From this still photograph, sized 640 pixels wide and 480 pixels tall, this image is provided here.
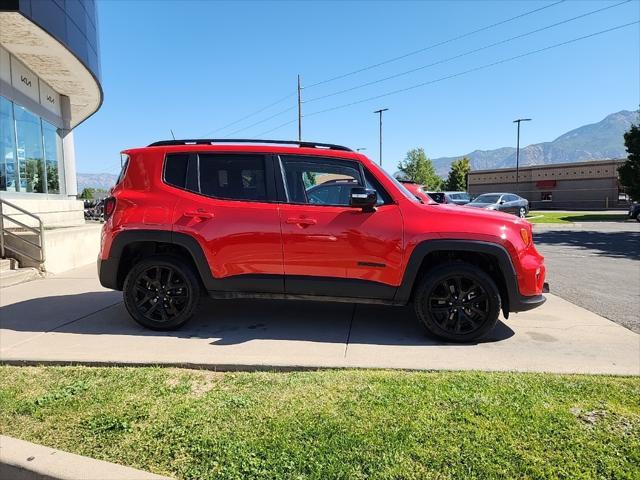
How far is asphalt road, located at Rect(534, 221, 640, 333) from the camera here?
6113 mm

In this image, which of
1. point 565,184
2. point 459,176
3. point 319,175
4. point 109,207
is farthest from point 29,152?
point 459,176

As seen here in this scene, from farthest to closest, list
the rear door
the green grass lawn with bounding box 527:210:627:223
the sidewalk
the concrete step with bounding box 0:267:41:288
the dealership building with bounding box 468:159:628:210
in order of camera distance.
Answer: the dealership building with bounding box 468:159:628:210 < the green grass lawn with bounding box 527:210:627:223 < the concrete step with bounding box 0:267:41:288 < the rear door < the sidewalk

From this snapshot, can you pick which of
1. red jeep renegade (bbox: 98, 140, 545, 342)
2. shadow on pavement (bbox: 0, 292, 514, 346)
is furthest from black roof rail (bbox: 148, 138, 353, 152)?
shadow on pavement (bbox: 0, 292, 514, 346)

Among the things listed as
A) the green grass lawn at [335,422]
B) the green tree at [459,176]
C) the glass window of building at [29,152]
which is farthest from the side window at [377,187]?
the green tree at [459,176]

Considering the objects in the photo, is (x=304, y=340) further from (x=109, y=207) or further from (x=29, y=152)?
(x=29, y=152)

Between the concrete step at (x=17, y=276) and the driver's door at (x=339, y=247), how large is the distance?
5.64m

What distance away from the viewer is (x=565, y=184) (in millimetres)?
50781

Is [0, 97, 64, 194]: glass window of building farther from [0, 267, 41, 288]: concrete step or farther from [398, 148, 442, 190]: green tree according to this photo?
[398, 148, 442, 190]: green tree

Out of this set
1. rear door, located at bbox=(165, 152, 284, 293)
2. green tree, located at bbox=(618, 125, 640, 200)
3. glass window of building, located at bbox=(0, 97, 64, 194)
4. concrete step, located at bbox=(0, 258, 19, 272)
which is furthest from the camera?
green tree, located at bbox=(618, 125, 640, 200)

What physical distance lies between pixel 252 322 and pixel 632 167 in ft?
101

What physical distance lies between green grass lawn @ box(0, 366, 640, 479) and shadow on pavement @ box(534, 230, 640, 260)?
10103mm

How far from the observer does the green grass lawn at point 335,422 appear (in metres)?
2.46

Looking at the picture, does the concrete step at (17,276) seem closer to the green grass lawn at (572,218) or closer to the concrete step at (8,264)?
the concrete step at (8,264)

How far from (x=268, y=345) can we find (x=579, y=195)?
53.9m
